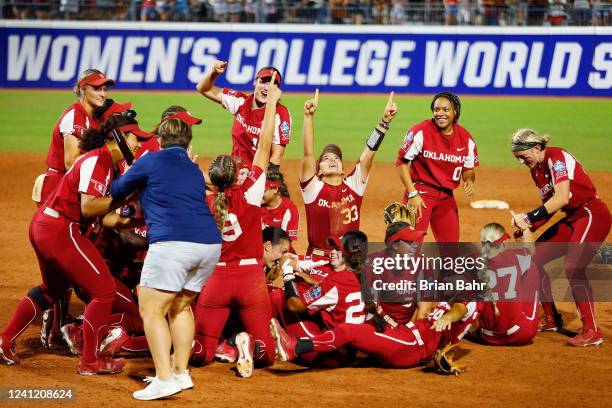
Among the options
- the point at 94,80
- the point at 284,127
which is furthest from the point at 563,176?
the point at 94,80

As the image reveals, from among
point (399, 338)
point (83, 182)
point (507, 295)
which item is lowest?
point (399, 338)

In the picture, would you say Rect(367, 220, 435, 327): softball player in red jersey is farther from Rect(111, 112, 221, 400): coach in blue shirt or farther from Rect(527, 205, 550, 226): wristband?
Rect(111, 112, 221, 400): coach in blue shirt

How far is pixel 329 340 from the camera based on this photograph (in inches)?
270

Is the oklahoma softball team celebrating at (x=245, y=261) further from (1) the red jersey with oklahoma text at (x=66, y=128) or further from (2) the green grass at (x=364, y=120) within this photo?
(2) the green grass at (x=364, y=120)

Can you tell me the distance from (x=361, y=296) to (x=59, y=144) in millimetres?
3197

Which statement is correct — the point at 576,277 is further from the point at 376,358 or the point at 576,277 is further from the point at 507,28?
the point at 507,28

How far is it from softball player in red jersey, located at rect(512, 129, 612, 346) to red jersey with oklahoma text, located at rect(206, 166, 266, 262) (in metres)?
2.42

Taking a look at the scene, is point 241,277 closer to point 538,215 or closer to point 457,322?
point 457,322

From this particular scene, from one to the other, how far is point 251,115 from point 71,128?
6.80 feet

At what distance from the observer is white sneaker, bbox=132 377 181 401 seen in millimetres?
6230

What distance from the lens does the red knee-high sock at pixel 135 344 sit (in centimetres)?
753

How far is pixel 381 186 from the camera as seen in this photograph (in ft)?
51.5

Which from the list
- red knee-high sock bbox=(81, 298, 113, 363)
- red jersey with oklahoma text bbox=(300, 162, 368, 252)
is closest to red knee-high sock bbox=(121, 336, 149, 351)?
red knee-high sock bbox=(81, 298, 113, 363)

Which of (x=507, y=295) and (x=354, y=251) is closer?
(x=354, y=251)
